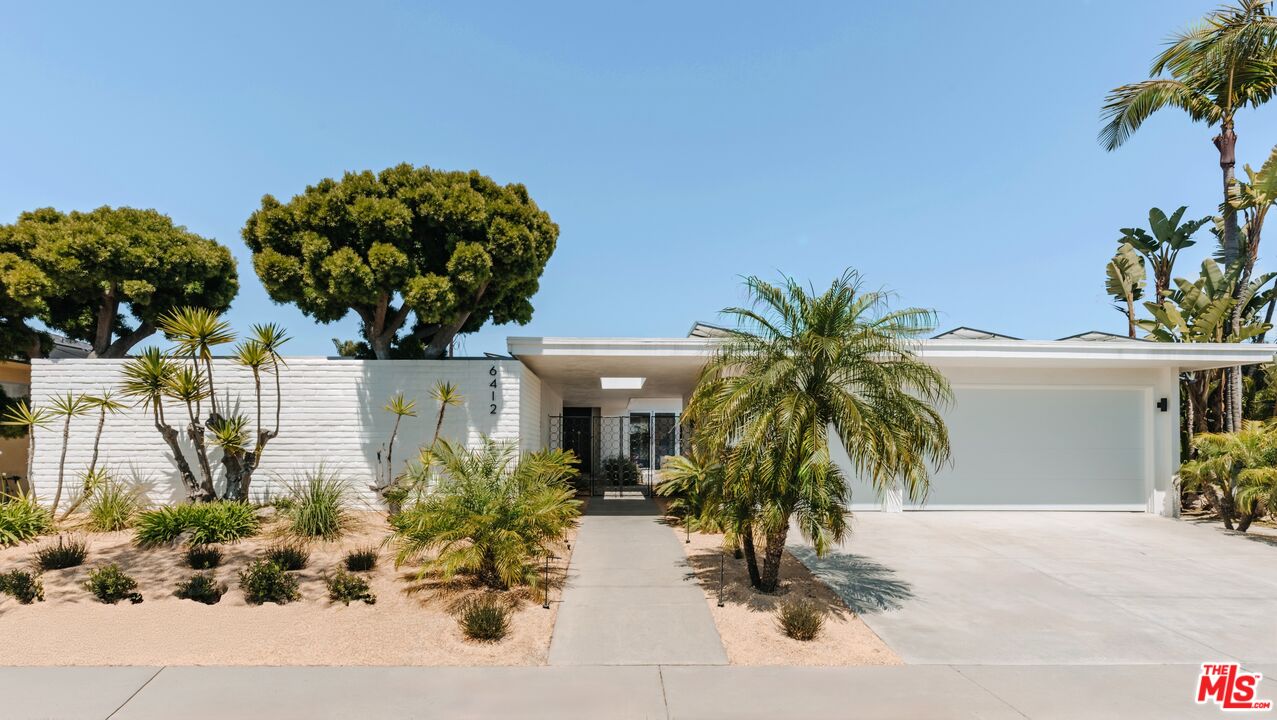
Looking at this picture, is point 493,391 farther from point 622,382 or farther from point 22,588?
point 22,588

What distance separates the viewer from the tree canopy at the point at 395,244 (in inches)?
393

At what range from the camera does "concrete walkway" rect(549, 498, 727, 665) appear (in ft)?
16.6

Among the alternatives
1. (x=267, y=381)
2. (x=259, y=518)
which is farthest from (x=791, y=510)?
(x=267, y=381)

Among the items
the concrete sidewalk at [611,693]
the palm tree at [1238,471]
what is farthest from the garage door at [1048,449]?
the concrete sidewalk at [611,693]

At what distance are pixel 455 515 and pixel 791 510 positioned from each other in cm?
352

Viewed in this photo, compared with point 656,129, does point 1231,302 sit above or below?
below

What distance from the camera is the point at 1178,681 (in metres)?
4.53

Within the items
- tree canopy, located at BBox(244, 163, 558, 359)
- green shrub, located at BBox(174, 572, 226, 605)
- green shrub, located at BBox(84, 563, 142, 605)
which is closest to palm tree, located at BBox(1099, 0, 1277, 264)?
tree canopy, located at BBox(244, 163, 558, 359)

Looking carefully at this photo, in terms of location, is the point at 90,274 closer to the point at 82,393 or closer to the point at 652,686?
the point at 82,393

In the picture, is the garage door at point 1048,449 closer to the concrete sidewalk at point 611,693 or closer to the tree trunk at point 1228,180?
the tree trunk at point 1228,180

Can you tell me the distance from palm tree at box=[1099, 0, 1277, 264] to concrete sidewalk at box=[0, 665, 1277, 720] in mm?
13175

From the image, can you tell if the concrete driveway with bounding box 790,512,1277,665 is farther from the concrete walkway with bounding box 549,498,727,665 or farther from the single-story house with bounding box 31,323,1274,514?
the concrete walkway with bounding box 549,498,727,665

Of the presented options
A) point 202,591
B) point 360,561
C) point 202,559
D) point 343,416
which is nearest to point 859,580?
point 360,561

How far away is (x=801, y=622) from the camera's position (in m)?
5.32
